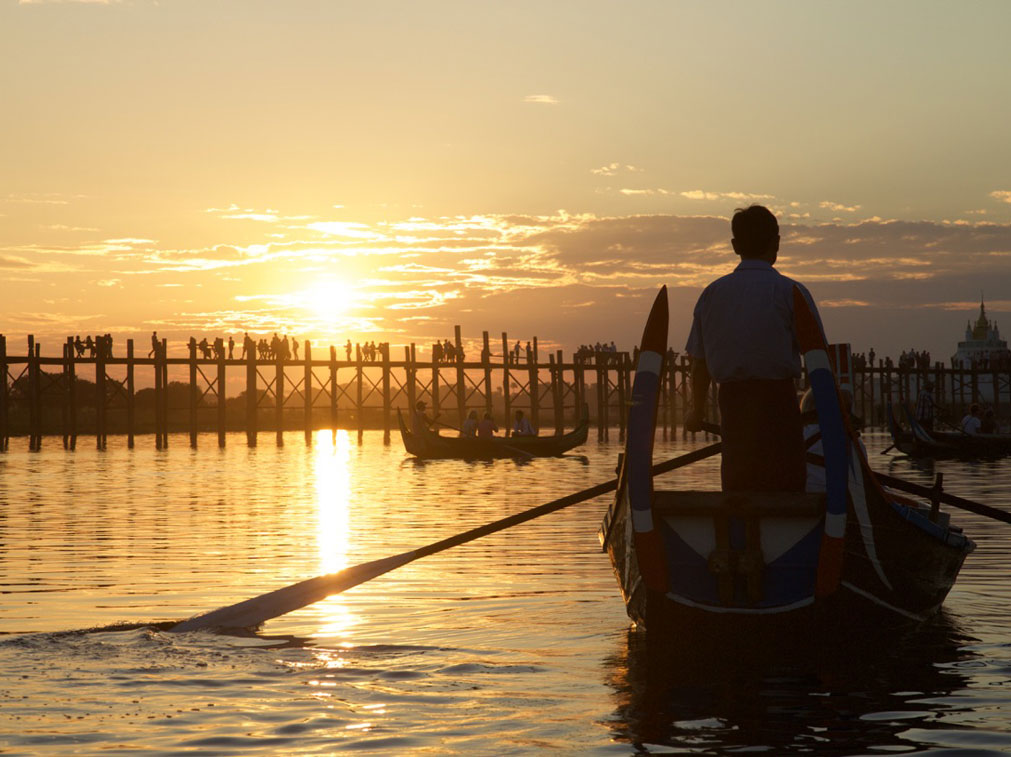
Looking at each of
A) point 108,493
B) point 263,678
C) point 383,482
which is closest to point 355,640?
point 263,678

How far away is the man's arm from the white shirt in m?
0.17

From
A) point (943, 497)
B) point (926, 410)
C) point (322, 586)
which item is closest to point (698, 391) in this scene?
point (943, 497)

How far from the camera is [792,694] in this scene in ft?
20.1

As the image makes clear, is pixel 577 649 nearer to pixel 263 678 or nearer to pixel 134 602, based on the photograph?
pixel 263 678

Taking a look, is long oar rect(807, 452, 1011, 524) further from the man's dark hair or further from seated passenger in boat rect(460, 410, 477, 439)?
seated passenger in boat rect(460, 410, 477, 439)

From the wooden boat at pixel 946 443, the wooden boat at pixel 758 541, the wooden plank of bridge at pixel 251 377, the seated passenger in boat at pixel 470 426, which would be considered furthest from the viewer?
the wooden plank of bridge at pixel 251 377

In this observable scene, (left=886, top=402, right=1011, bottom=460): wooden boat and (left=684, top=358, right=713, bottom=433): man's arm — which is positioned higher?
(left=684, top=358, right=713, bottom=433): man's arm

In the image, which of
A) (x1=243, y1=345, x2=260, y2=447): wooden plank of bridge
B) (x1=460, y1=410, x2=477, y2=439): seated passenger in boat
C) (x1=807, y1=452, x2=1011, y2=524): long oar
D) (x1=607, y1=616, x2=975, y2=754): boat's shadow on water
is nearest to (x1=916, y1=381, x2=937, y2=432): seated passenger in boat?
(x1=460, y1=410, x2=477, y2=439): seated passenger in boat

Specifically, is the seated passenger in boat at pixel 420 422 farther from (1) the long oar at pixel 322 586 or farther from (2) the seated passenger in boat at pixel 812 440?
(2) the seated passenger in boat at pixel 812 440

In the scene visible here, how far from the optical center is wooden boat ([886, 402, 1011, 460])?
3044 centimetres

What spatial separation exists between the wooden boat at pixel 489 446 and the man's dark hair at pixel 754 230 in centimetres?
2930

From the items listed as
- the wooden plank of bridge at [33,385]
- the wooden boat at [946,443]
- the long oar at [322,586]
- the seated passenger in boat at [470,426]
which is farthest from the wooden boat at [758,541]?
the wooden plank of bridge at [33,385]

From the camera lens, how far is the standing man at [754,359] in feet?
20.9

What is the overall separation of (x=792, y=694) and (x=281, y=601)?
145 inches
